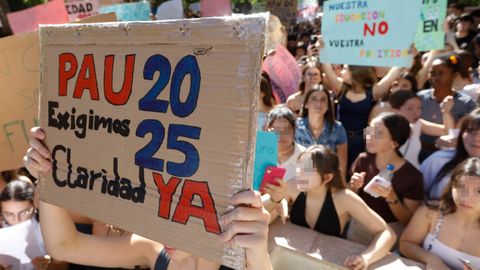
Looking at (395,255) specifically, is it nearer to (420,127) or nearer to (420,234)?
(420,234)

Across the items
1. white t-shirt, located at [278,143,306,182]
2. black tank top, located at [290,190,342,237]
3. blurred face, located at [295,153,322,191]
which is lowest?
black tank top, located at [290,190,342,237]

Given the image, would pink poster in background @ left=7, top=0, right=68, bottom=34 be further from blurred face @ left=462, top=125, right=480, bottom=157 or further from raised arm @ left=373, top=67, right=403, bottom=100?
blurred face @ left=462, top=125, right=480, bottom=157

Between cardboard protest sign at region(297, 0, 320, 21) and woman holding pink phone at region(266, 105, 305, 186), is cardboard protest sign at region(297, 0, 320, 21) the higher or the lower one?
the higher one

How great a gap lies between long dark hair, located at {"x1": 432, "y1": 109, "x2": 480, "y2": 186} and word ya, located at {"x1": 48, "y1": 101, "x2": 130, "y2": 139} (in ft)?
6.07

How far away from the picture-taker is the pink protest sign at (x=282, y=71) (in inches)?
163

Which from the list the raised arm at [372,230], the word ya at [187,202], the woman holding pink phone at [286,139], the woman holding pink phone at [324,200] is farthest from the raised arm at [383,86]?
the word ya at [187,202]

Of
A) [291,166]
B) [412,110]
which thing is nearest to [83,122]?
[291,166]

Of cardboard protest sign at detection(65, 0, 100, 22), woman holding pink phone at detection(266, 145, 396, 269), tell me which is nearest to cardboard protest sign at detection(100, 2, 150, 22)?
cardboard protest sign at detection(65, 0, 100, 22)

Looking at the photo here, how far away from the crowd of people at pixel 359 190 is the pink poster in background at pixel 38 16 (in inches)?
52.9

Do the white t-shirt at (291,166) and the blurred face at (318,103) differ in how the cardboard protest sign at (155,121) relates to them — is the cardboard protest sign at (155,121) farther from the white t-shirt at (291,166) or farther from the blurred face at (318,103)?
the blurred face at (318,103)

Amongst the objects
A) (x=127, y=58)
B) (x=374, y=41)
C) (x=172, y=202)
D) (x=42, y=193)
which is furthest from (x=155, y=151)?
(x=374, y=41)

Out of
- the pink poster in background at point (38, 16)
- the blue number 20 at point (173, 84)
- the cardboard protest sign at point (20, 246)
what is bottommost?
the cardboard protest sign at point (20, 246)

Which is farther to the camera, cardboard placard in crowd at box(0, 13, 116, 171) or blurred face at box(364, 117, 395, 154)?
blurred face at box(364, 117, 395, 154)

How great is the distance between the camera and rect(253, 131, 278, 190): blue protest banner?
4.97 feet
